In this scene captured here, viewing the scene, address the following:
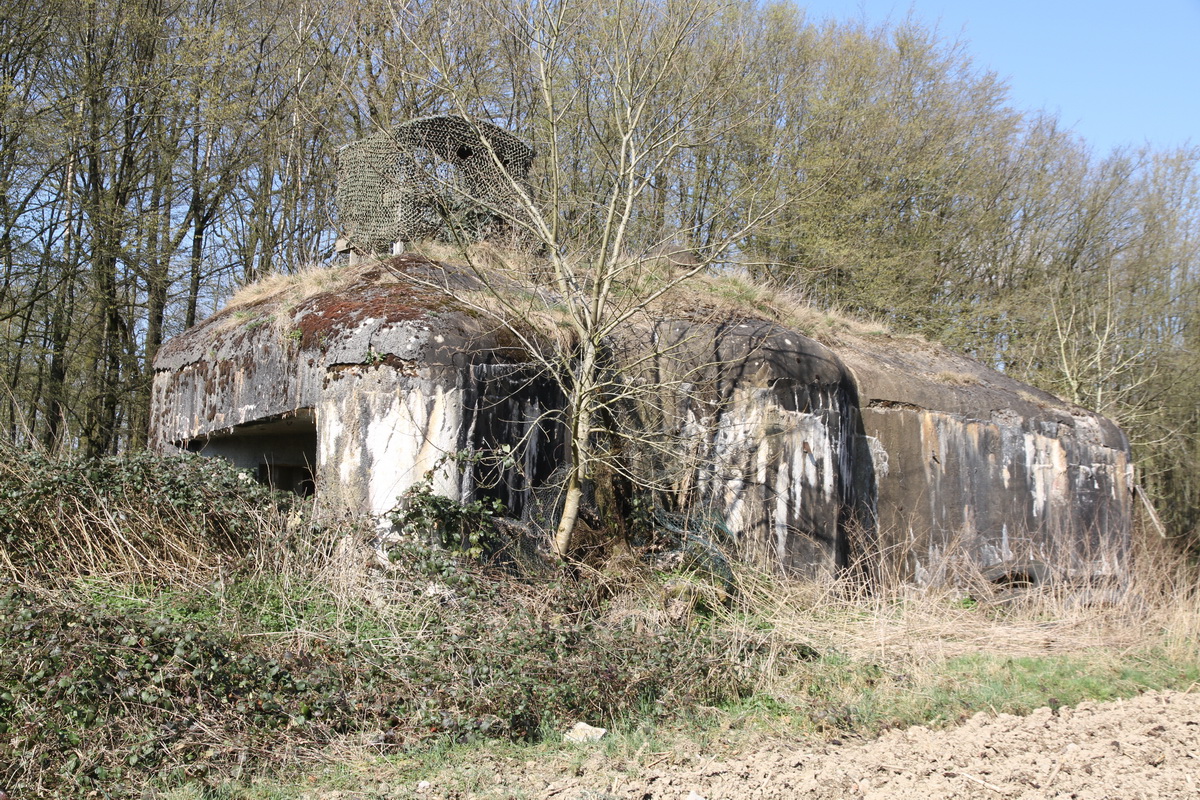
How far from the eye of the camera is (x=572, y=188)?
13.3 metres

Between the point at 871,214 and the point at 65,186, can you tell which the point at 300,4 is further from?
the point at 871,214

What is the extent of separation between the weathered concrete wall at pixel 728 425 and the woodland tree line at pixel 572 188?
1.88 m

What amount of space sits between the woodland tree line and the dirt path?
16.6 ft

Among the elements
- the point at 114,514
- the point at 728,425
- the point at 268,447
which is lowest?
the point at 114,514

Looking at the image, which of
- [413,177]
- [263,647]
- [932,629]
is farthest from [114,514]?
[932,629]

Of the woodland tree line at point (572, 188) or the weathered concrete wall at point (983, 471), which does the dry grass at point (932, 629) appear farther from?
the woodland tree line at point (572, 188)

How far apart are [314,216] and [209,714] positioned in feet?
42.8

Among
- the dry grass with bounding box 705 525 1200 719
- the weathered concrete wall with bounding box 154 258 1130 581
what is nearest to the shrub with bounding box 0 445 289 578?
the weathered concrete wall with bounding box 154 258 1130 581

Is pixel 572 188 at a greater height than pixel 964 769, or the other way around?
pixel 572 188

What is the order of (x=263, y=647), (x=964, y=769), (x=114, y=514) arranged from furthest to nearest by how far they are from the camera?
(x=114, y=514) < (x=263, y=647) < (x=964, y=769)

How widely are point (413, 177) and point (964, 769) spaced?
6.66m

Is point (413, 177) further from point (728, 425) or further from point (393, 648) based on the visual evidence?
point (393, 648)

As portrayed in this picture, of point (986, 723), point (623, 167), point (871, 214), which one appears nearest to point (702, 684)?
point (986, 723)

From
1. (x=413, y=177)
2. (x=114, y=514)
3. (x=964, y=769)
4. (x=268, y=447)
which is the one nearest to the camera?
(x=964, y=769)
